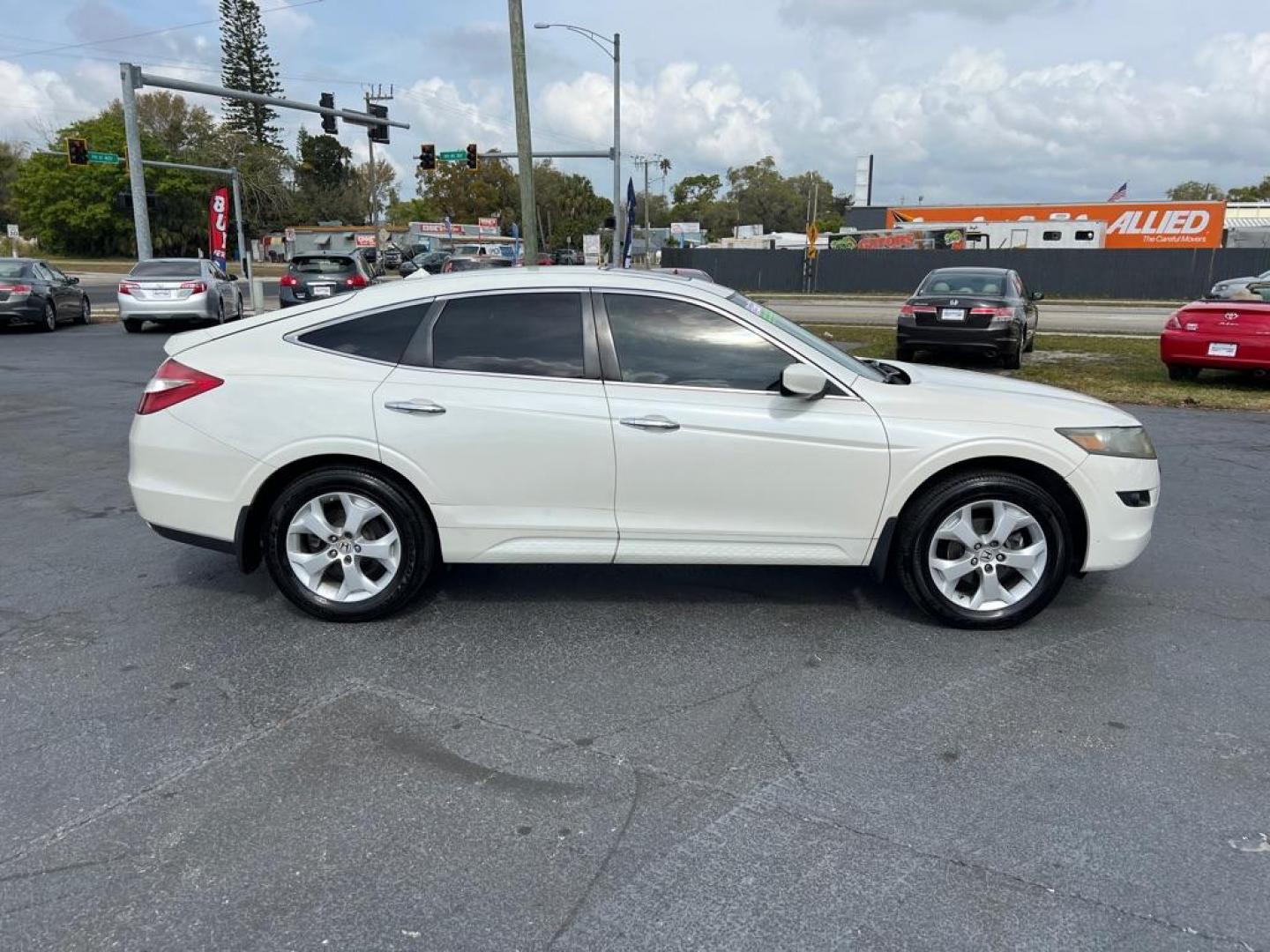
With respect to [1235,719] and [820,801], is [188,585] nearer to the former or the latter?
[820,801]

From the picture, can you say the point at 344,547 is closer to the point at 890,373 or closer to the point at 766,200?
the point at 890,373

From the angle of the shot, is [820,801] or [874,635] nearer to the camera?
[820,801]

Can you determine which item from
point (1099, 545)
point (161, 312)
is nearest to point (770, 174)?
point (161, 312)

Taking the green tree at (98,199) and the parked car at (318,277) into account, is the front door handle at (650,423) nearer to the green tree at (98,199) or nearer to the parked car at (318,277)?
the parked car at (318,277)

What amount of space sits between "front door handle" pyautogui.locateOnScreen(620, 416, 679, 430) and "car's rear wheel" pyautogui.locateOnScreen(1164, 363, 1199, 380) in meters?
10.9

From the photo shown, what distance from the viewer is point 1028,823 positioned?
2949 millimetres

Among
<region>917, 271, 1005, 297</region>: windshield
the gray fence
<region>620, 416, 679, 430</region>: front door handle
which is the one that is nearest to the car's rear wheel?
<region>917, 271, 1005, 297</region>: windshield

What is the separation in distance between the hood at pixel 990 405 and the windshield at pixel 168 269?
17.9m

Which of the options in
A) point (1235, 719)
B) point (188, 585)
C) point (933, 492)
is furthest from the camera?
point (188, 585)

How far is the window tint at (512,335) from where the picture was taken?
437cm

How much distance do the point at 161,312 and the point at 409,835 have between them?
18.3m

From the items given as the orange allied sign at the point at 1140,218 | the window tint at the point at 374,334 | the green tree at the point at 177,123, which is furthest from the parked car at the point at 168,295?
the green tree at the point at 177,123

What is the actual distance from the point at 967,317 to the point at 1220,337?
320 cm

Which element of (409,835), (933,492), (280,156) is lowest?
(409,835)
